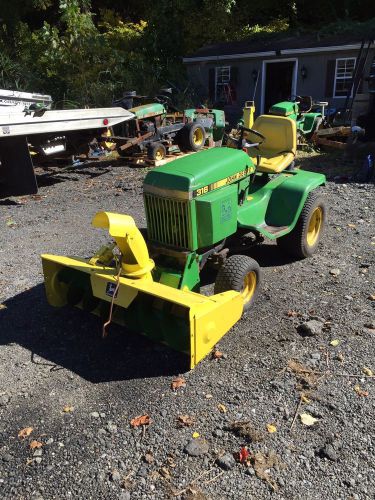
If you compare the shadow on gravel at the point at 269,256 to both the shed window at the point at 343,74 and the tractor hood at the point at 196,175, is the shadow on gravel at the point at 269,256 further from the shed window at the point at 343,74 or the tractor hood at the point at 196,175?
the shed window at the point at 343,74

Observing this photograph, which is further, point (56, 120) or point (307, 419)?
point (56, 120)

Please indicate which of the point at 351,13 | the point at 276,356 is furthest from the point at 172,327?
the point at 351,13

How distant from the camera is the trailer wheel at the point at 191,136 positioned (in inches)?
417

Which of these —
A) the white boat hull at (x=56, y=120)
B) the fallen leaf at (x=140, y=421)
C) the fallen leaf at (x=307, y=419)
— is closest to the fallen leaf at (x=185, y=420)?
the fallen leaf at (x=140, y=421)

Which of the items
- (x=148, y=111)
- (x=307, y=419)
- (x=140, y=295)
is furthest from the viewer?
(x=148, y=111)

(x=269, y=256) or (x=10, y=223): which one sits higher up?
(x=269, y=256)

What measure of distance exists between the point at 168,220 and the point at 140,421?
163cm

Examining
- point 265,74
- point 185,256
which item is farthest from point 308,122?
point 185,256

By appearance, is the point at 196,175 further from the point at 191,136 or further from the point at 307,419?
the point at 191,136

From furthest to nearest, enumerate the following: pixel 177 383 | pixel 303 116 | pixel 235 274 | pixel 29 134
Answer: pixel 303 116
pixel 29 134
pixel 235 274
pixel 177 383

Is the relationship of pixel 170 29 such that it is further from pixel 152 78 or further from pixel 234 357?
pixel 234 357

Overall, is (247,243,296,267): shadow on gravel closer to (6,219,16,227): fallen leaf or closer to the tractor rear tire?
the tractor rear tire

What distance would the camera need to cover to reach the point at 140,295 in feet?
11.3

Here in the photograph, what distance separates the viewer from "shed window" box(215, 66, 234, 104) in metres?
17.4
